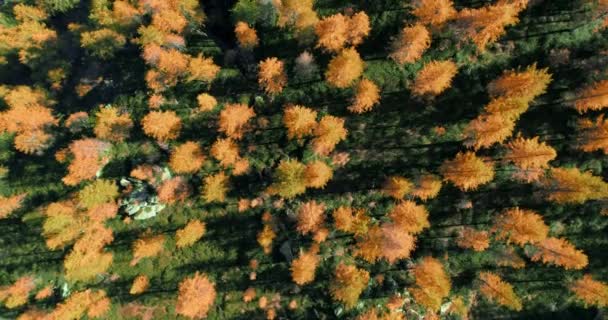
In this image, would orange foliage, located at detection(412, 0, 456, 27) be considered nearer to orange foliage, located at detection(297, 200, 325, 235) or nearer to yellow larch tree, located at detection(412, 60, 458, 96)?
yellow larch tree, located at detection(412, 60, 458, 96)

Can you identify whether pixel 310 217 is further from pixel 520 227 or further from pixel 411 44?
pixel 520 227

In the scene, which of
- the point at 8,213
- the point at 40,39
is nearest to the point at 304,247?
the point at 8,213

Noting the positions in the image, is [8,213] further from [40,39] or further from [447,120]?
[447,120]

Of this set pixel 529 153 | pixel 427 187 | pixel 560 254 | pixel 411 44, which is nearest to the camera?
pixel 529 153

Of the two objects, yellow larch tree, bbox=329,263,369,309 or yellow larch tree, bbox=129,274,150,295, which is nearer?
yellow larch tree, bbox=329,263,369,309

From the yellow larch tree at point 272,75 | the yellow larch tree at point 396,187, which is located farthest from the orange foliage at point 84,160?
the yellow larch tree at point 396,187

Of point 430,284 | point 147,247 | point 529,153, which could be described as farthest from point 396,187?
point 147,247

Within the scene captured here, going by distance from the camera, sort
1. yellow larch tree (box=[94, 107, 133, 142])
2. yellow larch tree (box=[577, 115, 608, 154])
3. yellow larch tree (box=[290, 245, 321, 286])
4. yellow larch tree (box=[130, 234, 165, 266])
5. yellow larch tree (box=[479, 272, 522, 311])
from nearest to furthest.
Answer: yellow larch tree (box=[577, 115, 608, 154]) < yellow larch tree (box=[479, 272, 522, 311]) < yellow larch tree (box=[290, 245, 321, 286]) < yellow larch tree (box=[130, 234, 165, 266]) < yellow larch tree (box=[94, 107, 133, 142])

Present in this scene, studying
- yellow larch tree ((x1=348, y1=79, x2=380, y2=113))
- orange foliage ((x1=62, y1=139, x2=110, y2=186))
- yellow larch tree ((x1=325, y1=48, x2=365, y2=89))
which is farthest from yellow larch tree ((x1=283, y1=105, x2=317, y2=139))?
orange foliage ((x1=62, y1=139, x2=110, y2=186))
